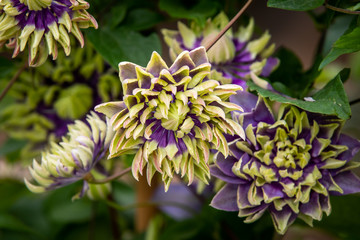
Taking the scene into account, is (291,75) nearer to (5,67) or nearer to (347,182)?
(347,182)

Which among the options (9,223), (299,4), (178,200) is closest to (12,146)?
(9,223)

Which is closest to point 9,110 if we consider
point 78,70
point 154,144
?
point 78,70

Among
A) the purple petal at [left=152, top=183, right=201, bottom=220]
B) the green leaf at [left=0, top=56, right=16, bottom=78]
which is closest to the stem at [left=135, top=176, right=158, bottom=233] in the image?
the purple petal at [left=152, top=183, right=201, bottom=220]

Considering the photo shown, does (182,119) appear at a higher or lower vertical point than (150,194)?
higher

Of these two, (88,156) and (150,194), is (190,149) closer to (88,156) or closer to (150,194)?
(88,156)

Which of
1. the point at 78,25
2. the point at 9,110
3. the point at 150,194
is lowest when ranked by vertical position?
the point at 150,194

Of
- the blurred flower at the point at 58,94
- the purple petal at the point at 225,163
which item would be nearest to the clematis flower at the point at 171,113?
the purple petal at the point at 225,163

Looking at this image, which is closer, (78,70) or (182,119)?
(182,119)
